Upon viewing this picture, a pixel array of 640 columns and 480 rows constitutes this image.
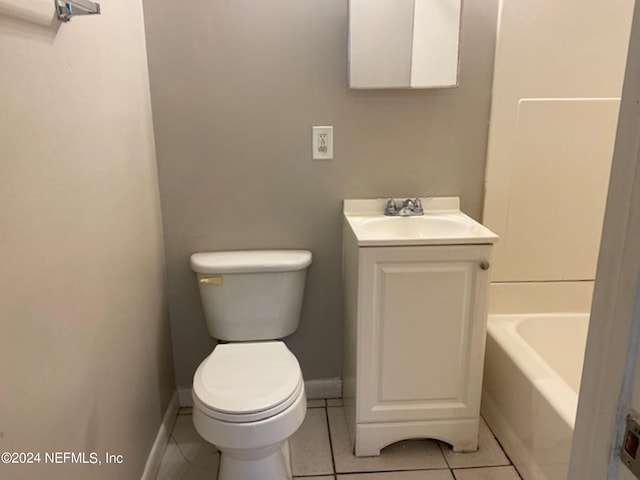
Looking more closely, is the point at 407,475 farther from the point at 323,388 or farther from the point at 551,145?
the point at 551,145

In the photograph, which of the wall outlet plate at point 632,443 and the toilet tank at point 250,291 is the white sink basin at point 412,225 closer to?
the toilet tank at point 250,291

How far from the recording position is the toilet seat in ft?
4.86

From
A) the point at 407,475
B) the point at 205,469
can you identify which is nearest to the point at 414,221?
the point at 407,475

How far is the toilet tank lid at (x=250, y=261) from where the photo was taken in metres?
1.93

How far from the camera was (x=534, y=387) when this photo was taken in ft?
5.66

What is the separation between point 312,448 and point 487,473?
26.2 inches

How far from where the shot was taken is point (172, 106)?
6.36ft

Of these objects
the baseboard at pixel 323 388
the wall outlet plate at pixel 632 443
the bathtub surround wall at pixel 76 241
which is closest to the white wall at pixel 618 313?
the wall outlet plate at pixel 632 443

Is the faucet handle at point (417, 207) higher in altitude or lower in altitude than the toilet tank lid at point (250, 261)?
higher

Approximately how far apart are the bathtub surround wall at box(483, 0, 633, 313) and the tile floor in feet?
2.12

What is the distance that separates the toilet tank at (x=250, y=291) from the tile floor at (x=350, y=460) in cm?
44

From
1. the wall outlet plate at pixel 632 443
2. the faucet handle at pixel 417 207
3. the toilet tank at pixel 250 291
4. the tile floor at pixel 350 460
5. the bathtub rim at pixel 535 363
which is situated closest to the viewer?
the wall outlet plate at pixel 632 443

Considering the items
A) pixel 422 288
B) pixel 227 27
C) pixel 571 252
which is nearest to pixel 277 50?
pixel 227 27

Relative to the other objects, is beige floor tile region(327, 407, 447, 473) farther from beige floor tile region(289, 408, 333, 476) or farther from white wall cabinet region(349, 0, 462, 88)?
white wall cabinet region(349, 0, 462, 88)
